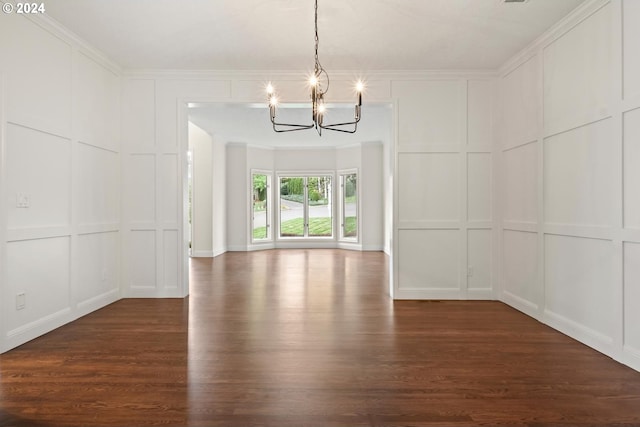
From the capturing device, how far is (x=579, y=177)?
3.36 metres

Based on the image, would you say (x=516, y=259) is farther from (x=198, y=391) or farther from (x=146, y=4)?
(x=146, y=4)

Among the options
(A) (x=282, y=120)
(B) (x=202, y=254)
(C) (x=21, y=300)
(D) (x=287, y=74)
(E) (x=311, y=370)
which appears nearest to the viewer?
(E) (x=311, y=370)

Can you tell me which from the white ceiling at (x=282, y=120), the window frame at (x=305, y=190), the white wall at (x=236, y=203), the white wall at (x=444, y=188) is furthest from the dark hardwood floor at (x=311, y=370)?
the window frame at (x=305, y=190)

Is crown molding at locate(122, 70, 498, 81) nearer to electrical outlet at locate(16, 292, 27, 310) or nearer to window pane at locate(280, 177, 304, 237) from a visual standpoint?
electrical outlet at locate(16, 292, 27, 310)

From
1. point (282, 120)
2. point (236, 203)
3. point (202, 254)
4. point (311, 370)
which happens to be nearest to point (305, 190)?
point (236, 203)

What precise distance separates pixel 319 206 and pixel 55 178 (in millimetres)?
7981

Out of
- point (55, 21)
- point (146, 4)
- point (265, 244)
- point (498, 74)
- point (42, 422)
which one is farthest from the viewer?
point (265, 244)

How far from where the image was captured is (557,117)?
366cm

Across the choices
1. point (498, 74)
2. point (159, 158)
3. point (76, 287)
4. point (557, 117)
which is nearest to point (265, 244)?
point (159, 158)

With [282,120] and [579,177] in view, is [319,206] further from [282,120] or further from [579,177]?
[579,177]

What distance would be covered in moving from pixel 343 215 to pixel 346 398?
8.67m

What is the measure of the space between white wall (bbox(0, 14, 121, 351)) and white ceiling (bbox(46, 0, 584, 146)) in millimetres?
388

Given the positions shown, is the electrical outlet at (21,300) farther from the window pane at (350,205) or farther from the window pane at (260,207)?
the window pane at (350,205)

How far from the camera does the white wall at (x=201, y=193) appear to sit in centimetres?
902
